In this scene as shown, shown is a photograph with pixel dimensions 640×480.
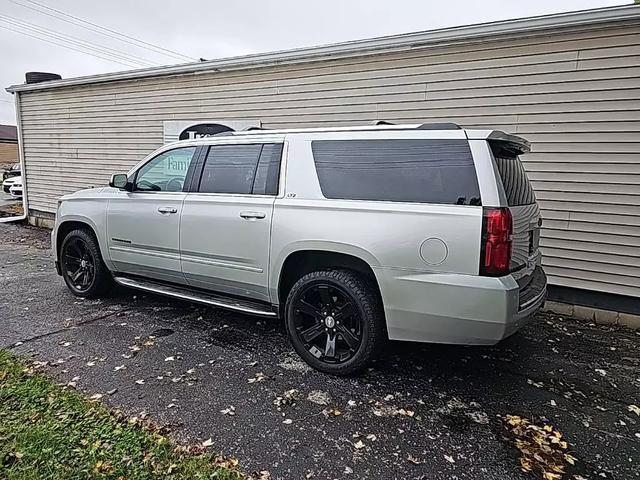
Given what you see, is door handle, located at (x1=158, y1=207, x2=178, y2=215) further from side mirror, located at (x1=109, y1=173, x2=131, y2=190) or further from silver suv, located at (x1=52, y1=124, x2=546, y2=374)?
side mirror, located at (x1=109, y1=173, x2=131, y2=190)

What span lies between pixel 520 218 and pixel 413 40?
10.9ft

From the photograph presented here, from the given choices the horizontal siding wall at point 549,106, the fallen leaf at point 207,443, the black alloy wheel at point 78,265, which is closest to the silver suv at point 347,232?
the black alloy wheel at point 78,265

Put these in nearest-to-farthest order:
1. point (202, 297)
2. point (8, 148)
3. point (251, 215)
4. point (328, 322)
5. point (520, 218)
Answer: point (520, 218)
point (328, 322)
point (251, 215)
point (202, 297)
point (8, 148)

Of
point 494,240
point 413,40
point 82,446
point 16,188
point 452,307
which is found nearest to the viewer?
point 82,446

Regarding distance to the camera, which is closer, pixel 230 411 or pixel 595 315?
pixel 230 411

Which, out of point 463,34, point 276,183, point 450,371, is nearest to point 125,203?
point 276,183

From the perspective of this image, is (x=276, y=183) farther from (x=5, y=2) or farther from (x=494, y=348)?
(x=5, y=2)

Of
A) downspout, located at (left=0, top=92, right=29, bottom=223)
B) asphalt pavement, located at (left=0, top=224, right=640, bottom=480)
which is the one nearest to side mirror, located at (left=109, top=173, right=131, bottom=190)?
asphalt pavement, located at (left=0, top=224, right=640, bottom=480)

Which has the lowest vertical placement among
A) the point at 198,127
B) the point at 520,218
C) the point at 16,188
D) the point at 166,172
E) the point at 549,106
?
the point at 16,188

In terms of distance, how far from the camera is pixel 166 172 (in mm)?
4336

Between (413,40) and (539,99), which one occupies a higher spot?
(413,40)

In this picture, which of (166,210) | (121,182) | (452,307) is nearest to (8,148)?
(121,182)

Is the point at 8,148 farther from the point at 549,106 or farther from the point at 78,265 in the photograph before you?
the point at 549,106

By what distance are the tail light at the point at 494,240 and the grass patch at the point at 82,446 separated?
6.12 feet
